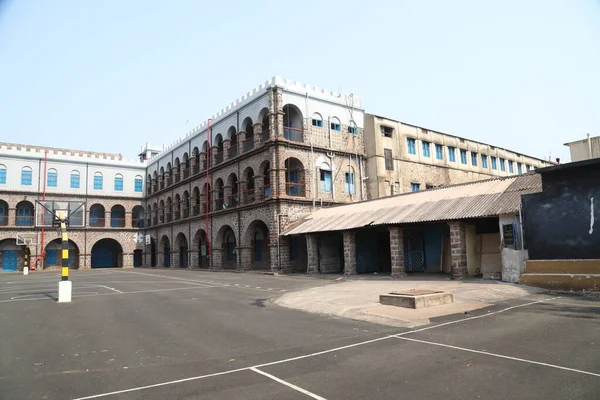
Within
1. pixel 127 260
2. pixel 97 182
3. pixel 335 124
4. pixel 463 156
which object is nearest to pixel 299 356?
pixel 335 124

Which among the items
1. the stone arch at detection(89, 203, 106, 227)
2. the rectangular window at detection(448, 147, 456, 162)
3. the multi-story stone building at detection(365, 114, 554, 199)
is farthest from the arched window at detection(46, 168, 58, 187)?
the rectangular window at detection(448, 147, 456, 162)

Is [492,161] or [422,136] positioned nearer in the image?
[422,136]

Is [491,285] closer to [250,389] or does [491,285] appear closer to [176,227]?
[250,389]

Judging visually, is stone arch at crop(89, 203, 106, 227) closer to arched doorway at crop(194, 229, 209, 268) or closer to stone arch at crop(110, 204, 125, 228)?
stone arch at crop(110, 204, 125, 228)

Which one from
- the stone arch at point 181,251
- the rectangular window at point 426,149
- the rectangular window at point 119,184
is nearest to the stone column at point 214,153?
the stone arch at point 181,251

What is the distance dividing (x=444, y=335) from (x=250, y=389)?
3.92m

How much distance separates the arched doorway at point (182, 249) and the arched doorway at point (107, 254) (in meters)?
9.07

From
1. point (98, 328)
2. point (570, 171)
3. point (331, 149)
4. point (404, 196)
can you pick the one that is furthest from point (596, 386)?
point (331, 149)

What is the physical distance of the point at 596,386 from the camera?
449 cm

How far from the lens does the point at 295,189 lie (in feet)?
96.9

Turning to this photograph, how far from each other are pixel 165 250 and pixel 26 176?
15797mm

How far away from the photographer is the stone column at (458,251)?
1706 cm

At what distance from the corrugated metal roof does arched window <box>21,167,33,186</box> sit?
31.9m

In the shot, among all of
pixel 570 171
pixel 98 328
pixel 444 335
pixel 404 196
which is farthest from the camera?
pixel 404 196
